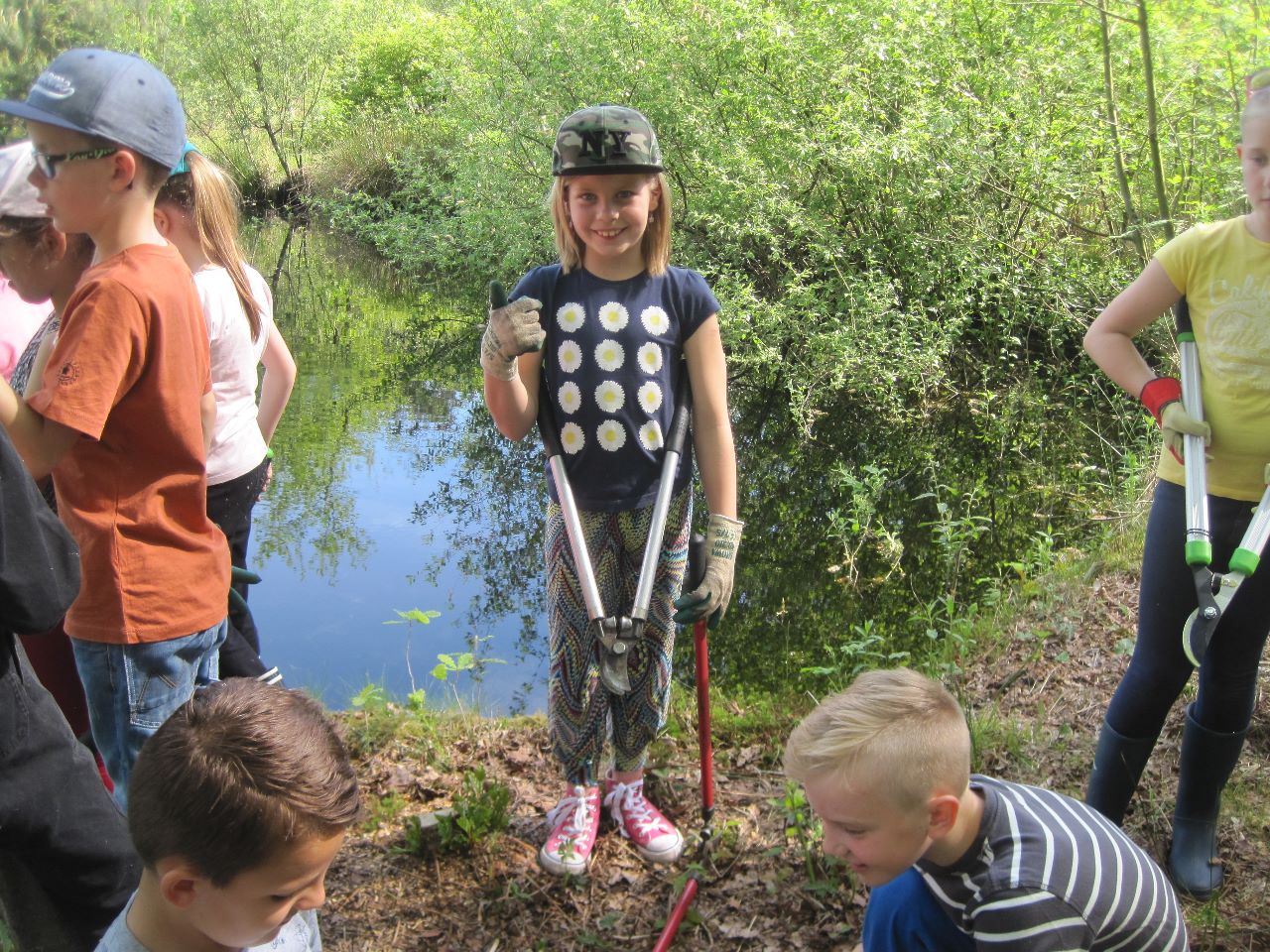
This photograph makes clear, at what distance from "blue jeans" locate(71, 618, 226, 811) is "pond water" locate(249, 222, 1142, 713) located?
1.96 m

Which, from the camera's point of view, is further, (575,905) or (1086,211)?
(1086,211)

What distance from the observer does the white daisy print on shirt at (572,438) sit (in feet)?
9.34

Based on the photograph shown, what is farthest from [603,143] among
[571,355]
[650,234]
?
[571,355]

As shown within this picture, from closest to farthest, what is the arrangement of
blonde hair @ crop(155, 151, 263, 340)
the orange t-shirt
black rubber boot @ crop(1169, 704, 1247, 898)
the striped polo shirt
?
the striped polo shirt → the orange t-shirt → black rubber boot @ crop(1169, 704, 1247, 898) → blonde hair @ crop(155, 151, 263, 340)

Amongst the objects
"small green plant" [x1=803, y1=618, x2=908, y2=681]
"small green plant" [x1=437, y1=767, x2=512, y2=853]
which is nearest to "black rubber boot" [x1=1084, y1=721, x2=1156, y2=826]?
"small green plant" [x1=803, y1=618, x2=908, y2=681]

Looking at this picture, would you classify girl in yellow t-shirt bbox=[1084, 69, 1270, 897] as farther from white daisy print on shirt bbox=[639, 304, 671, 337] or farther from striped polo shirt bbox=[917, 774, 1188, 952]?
white daisy print on shirt bbox=[639, 304, 671, 337]

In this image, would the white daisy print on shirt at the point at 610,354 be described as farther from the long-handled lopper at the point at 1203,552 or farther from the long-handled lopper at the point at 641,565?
the long-handled lopper at the point at 1203,552

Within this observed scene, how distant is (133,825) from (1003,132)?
→ 8.09 m

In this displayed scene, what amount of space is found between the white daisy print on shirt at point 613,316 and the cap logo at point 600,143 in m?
0.37

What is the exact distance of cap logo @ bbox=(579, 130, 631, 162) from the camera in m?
2.65

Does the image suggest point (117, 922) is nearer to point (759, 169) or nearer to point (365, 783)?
point (365, 783)

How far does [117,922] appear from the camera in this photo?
1.53 metres

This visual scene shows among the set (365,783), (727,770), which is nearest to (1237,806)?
(727,770)

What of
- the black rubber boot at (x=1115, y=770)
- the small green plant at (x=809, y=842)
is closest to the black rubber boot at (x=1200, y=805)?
the black rubber boot at (x=1115, y=770)
